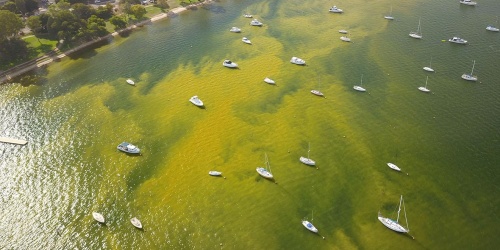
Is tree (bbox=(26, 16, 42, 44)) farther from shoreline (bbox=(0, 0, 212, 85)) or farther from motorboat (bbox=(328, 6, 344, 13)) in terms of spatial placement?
motorboat (bbox=(328, 6, 344, 13))

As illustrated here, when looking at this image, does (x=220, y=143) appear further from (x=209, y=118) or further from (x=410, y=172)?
(x=410, y=172)

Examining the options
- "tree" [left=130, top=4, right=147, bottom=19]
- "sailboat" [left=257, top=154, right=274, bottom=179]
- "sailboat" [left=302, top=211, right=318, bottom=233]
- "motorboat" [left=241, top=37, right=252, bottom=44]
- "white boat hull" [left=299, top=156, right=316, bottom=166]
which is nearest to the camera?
"sailboat" [left=302, top=211, right=318, bottom=233]

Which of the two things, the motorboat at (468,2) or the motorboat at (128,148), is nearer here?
the motorboat at (128,148)

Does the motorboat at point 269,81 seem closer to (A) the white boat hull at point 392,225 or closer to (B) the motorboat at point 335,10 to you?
(A) the white boat hull at point 392,225

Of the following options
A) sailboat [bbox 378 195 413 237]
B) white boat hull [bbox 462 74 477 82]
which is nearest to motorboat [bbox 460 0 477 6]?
white boat hull [bbox 462 74 477 82]

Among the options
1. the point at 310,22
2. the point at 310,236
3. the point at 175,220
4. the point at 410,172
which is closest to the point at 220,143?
the point at 175,220

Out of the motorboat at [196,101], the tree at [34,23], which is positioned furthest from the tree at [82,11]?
the motorboat at [196,101]

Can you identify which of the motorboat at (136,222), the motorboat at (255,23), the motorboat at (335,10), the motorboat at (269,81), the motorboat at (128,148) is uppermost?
the motorboat at (335,10)
